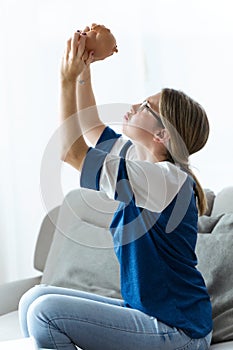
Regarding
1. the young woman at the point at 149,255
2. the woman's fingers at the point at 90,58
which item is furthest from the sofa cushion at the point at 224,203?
the woman's fingers at the point at 90,58

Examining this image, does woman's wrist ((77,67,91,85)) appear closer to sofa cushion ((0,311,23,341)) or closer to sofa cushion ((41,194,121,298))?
sofa cushion ((41,194,121,298))

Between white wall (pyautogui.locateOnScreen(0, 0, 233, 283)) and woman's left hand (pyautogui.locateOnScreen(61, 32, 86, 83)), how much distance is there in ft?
5.85

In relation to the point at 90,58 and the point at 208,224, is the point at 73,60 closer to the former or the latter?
the point at 90,58

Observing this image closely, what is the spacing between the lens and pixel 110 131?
229cm

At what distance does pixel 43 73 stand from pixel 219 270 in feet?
5.62

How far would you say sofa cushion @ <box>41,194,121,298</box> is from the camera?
2.60m

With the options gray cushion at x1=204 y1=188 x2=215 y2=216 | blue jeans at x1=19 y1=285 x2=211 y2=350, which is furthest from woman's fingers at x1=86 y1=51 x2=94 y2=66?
gray cushion at x1=204 y1=188 x2=215 y2=216

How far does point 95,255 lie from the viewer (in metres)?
2.68

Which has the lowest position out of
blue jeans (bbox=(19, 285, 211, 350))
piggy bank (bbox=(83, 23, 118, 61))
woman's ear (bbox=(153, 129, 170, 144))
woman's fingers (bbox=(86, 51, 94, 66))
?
blue jeans (bbox=(19, 285, 211, 350))

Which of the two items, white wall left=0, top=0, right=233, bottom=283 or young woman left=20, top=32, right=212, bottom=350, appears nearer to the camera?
young woman left=20, top=32, right=212, bottom=350

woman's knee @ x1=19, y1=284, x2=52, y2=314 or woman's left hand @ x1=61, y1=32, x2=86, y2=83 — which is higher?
woman's left hand @ x1=61, y1=32, x2=86, y2=83

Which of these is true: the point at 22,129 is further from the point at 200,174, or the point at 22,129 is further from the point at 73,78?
the point at 73,78

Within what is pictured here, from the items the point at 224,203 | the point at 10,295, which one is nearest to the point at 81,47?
the point at 224,203

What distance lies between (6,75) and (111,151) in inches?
60.1
